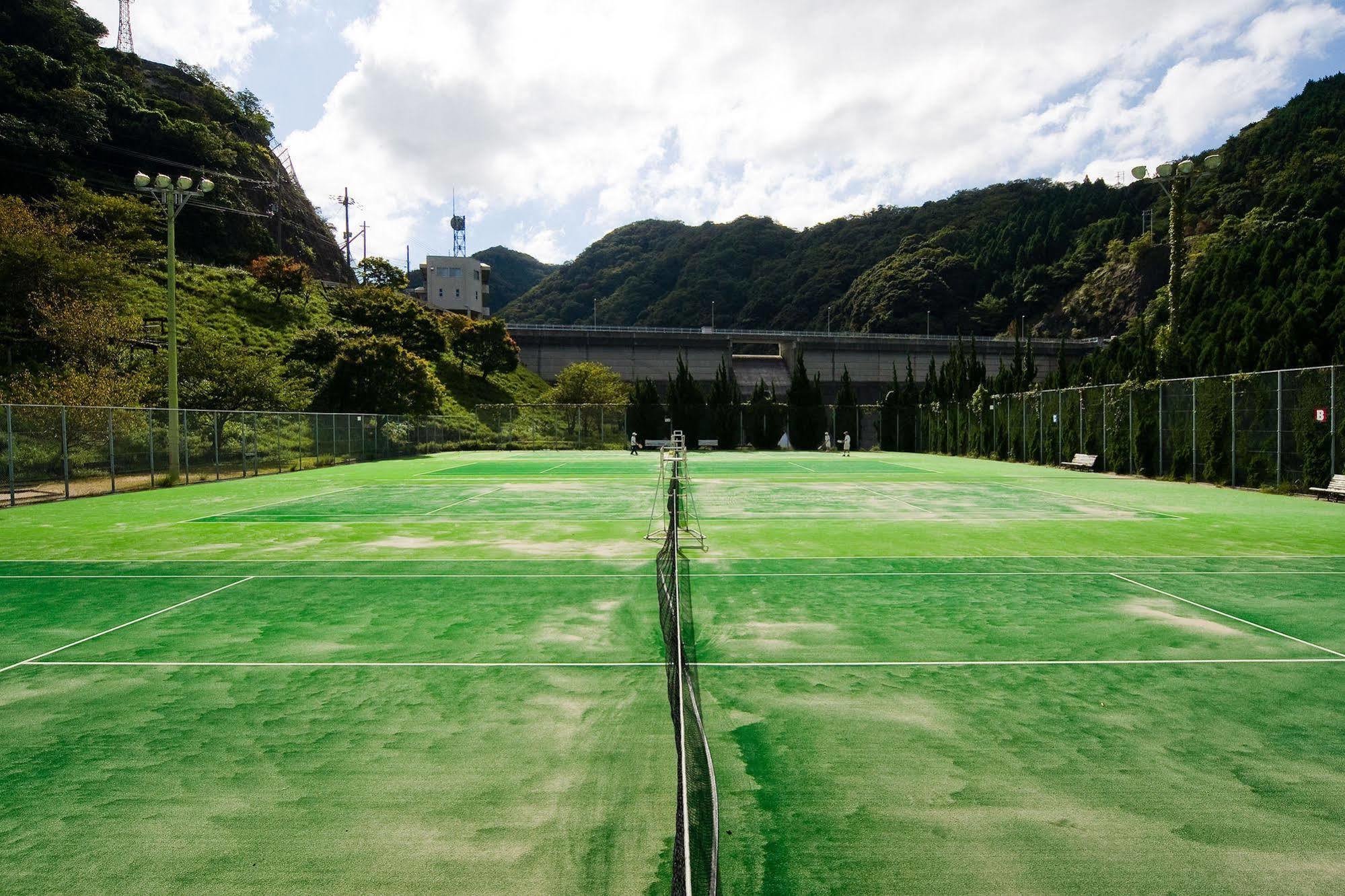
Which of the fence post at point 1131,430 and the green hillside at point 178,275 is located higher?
the green hillside at point 178,275

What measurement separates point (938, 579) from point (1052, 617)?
183 centimetres

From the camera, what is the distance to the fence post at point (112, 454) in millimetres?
19219

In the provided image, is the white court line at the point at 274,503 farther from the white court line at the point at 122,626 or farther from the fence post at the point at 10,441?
the white court line at the point at 122,626

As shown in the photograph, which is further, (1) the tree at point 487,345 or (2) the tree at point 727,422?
(1) the tree at point 487,345

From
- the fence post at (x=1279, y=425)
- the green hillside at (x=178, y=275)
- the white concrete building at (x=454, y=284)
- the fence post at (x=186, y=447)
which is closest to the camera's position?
the fence post at (x=1279, y=425)

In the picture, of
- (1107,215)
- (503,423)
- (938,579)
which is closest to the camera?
(938,579)

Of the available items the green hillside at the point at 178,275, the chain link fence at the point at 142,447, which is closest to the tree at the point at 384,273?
the green hillside at the point at 178,275

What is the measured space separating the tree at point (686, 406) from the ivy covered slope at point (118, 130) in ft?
140

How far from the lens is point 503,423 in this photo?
162 feet

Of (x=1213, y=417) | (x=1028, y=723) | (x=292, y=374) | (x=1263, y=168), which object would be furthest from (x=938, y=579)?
(x=1263, y=168)

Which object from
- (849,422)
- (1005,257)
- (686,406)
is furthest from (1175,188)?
(1005,257)

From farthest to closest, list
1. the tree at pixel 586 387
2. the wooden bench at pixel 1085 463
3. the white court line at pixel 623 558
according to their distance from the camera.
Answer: the tree at pixel 586 387 → the wooden bench at pixel 1085 463 → the white court line at pixel 623 558

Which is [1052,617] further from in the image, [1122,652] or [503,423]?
[503,423]

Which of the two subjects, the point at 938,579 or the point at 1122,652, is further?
the point at 938,579
